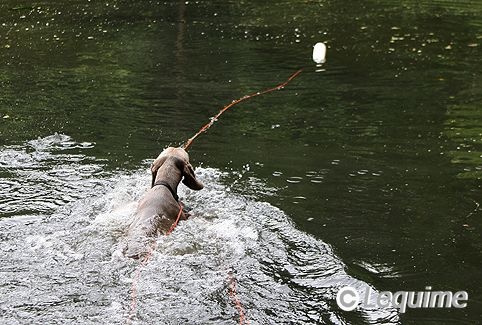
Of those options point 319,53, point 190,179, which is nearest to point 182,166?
point 190,179

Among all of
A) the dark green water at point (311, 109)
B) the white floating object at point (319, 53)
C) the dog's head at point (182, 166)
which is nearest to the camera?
the dark green water at point (311, 109)

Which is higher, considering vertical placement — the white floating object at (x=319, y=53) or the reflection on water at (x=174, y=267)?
the reflection on water at (x=174, y=267)

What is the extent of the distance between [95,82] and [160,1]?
11.3 meters

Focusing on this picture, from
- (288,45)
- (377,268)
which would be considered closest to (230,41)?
(288,45)

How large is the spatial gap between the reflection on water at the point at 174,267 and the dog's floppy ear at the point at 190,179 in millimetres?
257

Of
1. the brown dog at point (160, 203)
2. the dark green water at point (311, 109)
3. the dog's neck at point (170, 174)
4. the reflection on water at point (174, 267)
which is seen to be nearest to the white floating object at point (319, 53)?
the dark green water at point (311, 109)

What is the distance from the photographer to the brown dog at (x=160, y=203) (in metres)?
6.96

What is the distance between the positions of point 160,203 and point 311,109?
5609 millimetres

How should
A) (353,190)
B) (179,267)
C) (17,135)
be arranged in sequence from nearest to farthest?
(179,267) → (353,190) → (17,135)

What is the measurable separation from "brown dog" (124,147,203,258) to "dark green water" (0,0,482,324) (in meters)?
1.18

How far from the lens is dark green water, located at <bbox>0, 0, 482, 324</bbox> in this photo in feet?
25.6

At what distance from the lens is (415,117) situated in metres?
12.0

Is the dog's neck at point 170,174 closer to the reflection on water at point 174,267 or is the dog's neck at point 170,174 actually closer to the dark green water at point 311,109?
the reflection on water at point 174,267

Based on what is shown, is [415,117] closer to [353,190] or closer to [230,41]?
[353,190]
